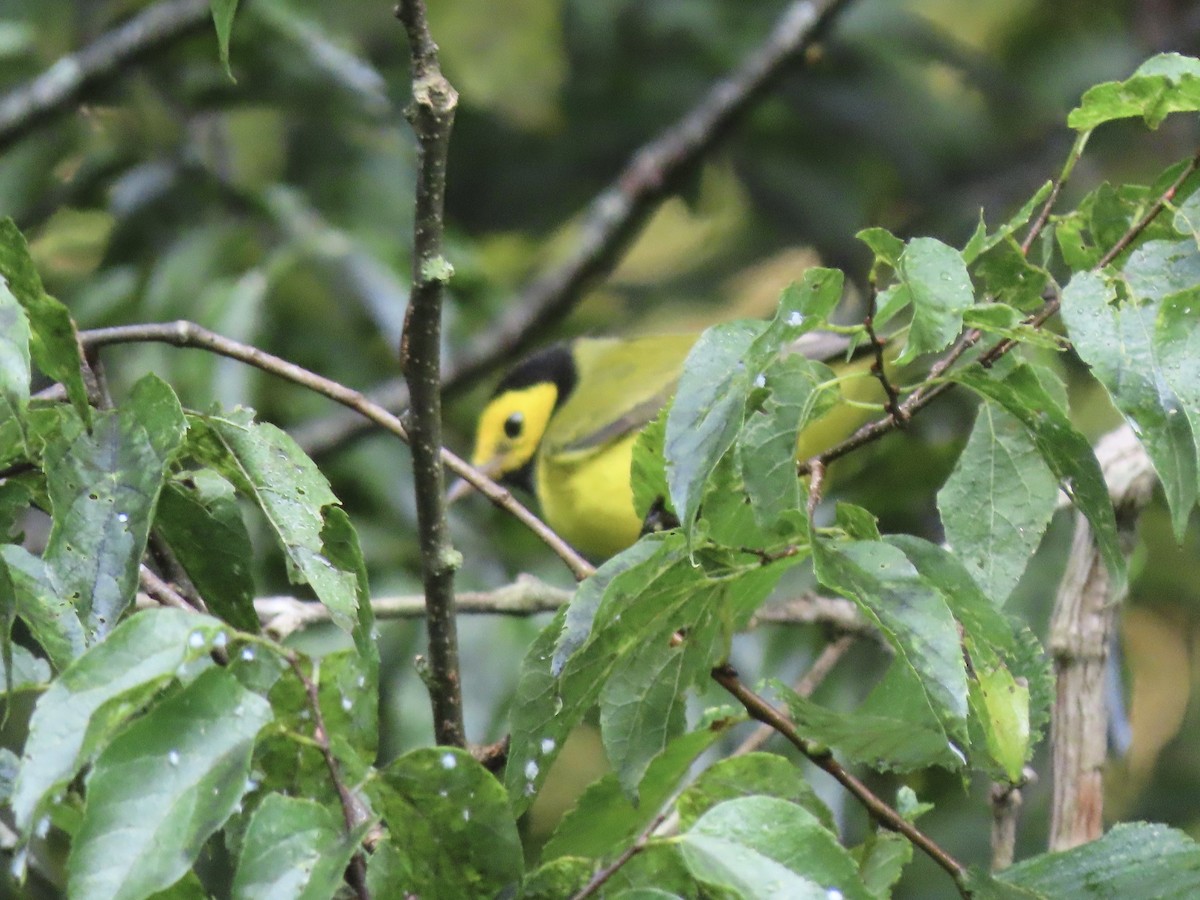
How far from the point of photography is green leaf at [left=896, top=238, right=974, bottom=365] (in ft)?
2.65

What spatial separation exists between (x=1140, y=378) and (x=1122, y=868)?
0.30 metres

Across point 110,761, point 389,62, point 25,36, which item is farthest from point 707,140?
point 110,761

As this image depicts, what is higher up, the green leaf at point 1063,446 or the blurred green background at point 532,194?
the blurred green background at point 532,194

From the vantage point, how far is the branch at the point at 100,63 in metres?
2.90

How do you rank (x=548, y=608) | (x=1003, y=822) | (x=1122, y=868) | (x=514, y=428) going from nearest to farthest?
(x=1122, y=868) → (x=1003, y=822) → (x=548, y=608) → (x=514, y=428)

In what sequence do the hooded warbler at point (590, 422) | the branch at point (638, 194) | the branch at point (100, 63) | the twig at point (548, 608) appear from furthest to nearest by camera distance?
the branch at point (638, 194), the branch at point (100, 63), the hooded warbler at point (590, 422), the twig at point (548, 608)

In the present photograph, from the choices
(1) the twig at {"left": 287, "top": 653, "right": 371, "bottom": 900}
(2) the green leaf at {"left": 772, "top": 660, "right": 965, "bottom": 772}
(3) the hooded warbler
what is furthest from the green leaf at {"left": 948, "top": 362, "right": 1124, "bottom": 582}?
(3) the hooded warbler

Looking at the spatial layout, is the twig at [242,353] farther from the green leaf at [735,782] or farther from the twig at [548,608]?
the twig at [548,608]

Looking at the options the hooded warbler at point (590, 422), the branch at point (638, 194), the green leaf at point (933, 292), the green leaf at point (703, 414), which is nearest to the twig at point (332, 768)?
the green leaf at point (703, 414)

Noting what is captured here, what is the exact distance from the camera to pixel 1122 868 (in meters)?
0.92

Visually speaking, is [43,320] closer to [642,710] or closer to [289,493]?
[289,493]

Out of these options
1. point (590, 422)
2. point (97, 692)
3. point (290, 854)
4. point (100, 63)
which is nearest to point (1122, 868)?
point (290, 854)

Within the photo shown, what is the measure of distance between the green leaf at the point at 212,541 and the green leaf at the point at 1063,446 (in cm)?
44

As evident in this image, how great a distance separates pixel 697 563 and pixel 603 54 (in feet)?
9.39
